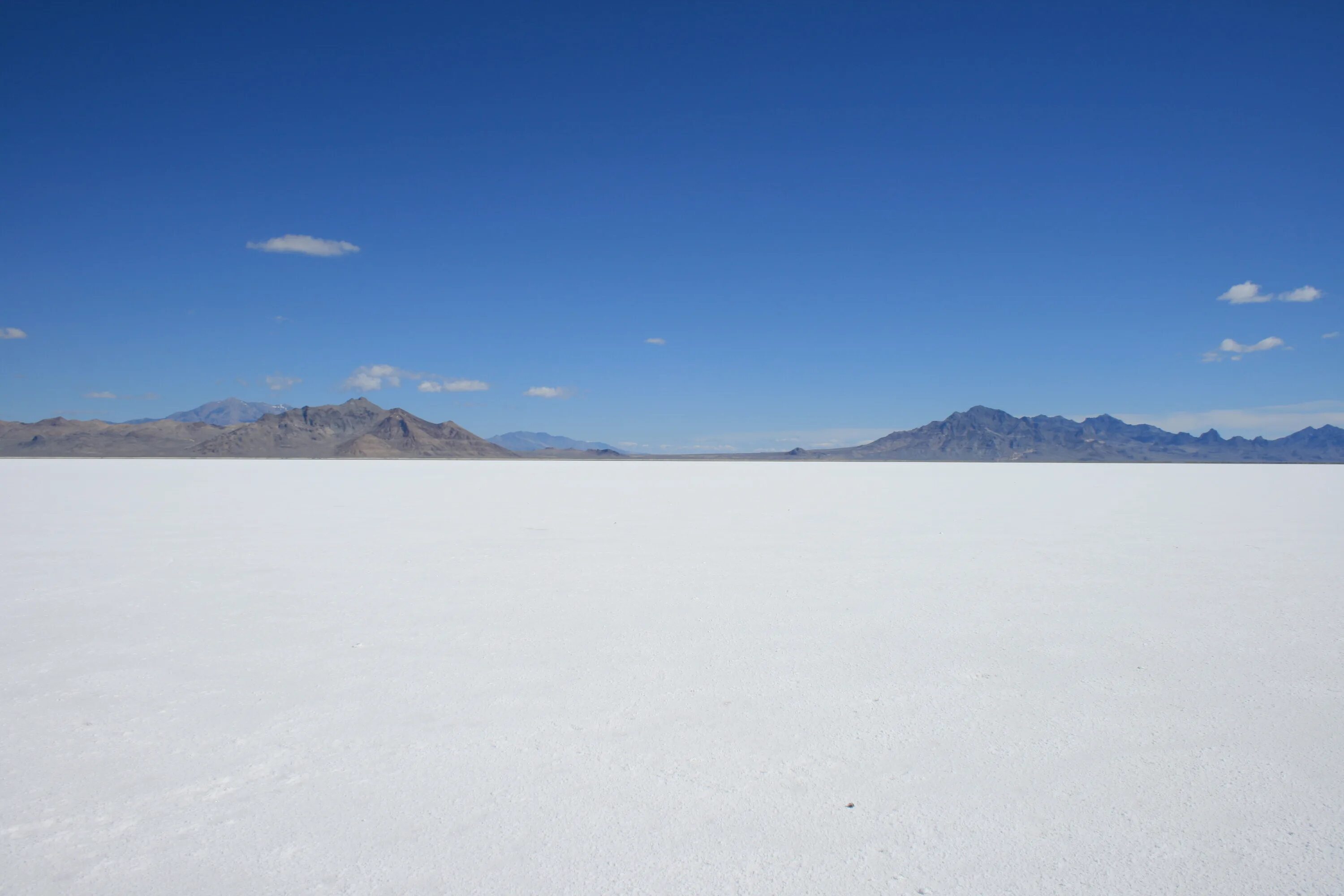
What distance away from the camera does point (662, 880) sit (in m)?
2.59

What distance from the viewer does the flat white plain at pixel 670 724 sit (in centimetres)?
272

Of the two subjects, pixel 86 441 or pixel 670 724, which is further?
pixel 86 441

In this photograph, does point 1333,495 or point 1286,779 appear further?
point 1333,495

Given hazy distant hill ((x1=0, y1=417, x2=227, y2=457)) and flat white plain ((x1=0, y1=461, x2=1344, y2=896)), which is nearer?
flat white plain ((x1=0, y1=461, x2=1344, y2=896))

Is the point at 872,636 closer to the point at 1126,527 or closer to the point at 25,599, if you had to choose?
the point at 25,599

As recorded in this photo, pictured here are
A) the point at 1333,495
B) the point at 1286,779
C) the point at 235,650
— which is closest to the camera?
the point at 1286,779

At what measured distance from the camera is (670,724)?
3.96m

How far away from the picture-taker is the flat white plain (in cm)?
272

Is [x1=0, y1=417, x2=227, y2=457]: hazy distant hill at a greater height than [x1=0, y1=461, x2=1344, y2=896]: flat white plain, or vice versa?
[x1=0, y1=417, x2=227, y2=457]: hazy distant hill

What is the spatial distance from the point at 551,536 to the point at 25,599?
6250mm

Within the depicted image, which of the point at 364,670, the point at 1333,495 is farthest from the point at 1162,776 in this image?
the point at 1333,495

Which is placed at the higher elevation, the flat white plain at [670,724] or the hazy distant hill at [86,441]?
the hazy distant hill at [86,441]

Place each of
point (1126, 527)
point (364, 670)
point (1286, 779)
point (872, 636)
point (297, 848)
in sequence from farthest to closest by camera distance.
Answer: point (1126, 527)
point (872, 636)
point (364, 670)
point (1286, 779)
point (297, 848)

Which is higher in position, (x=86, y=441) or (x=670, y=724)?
(x=86, y=441)
